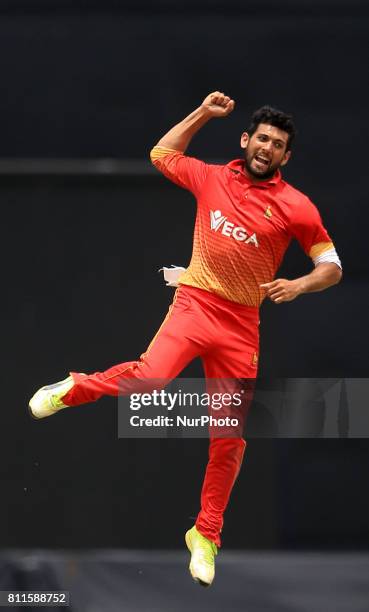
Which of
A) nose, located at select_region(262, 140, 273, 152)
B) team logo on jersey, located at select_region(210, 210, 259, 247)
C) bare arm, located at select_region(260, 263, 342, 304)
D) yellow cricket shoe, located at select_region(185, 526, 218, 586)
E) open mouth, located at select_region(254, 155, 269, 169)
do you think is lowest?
yellow cricket shoe, located at select_region(185, 526, 218, 586)

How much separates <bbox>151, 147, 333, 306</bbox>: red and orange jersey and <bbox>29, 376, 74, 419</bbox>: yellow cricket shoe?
25.7 inches

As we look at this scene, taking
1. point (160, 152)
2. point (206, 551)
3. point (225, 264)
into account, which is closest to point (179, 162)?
point (160, 152)

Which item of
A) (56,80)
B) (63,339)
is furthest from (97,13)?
→ (63,339)

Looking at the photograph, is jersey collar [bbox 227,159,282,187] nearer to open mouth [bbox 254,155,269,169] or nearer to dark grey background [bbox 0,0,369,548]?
open mouth [bbox 254,155,269,169]

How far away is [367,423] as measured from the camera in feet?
22.8

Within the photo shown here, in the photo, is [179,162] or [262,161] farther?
[179,162]

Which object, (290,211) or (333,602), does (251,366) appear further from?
(333,602)

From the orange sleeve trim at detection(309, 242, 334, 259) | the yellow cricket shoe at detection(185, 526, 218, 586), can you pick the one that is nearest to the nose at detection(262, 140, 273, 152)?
the orange sleeve trim at detection(309, 242, 334, 259)

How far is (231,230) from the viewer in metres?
5.82

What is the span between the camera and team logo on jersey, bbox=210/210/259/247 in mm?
5812

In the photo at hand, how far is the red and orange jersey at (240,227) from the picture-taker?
5.81 m

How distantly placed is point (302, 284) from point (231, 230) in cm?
40

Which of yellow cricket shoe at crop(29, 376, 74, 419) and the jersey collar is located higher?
the jersey collar

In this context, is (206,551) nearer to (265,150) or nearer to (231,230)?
(231,230)
